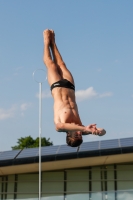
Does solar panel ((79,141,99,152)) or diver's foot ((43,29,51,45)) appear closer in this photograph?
diver's foot ((43,29,51,45))

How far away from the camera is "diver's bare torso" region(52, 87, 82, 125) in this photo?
10.2m

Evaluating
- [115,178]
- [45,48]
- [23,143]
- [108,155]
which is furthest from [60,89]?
[23,143]

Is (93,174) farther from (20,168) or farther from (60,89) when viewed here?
(60,89)

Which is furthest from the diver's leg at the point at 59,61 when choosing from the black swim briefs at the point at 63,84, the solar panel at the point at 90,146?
the solar panel at the point at 90,146

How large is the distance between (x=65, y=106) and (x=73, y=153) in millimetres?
13477

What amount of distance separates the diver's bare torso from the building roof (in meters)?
12.9

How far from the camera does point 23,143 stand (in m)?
71.1

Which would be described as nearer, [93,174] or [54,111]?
[54,111]

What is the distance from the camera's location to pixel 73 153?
23.7 metres

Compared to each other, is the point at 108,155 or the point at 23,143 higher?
the point at 23,143

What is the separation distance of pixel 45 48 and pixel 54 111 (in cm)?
148

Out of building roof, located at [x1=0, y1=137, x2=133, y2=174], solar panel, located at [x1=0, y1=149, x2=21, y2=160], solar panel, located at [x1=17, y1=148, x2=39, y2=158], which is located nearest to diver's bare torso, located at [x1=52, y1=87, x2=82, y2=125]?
building roof, located at [x1=0, y1=137, x2=133, y2=174]

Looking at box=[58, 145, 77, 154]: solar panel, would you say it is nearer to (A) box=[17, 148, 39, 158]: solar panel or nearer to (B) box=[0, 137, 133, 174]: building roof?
(B) box=[0, 137, 133, 174]: building roof

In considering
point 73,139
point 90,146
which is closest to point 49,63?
point 73,139
